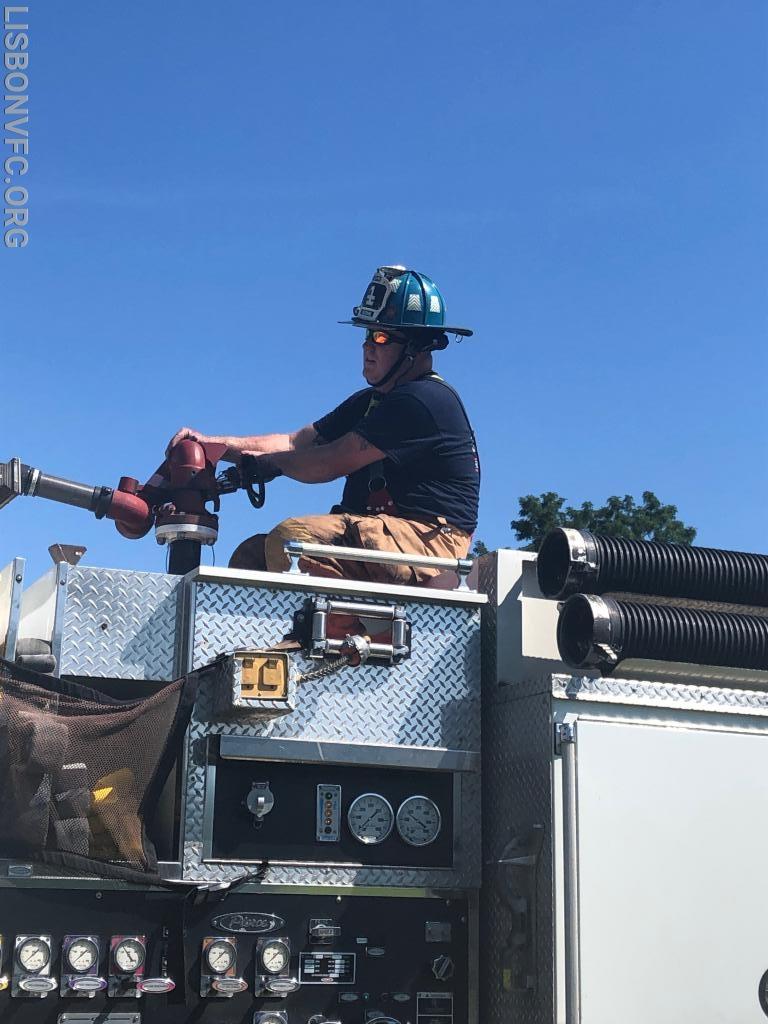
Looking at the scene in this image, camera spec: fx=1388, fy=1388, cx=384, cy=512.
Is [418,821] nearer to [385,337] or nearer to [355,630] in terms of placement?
[355,630]

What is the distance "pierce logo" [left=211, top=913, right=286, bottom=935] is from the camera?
203 inches

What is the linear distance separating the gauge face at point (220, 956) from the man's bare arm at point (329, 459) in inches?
86.5

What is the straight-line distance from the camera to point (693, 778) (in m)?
5.45

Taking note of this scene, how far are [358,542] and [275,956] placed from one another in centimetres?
182

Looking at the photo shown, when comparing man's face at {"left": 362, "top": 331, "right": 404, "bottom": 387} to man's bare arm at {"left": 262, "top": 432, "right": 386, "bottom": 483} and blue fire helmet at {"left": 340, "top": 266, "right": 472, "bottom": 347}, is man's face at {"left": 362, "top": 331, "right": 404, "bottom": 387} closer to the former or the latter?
blue fire helmet at {"left": 340, "top": 266, "right": 472, "bottom": 347}

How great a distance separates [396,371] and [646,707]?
7.00ft

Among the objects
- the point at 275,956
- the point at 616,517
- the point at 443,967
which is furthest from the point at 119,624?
the point at 616,517

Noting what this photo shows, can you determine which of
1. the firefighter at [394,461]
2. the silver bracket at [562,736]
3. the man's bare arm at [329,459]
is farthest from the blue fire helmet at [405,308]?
the silver bracket at [562,736]

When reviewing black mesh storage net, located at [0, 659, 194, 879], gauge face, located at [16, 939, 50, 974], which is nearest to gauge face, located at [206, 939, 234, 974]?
black mesh storage net, located at [0, 659, 194, 879]

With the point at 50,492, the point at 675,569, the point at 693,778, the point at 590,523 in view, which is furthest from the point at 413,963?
the point at 590,523

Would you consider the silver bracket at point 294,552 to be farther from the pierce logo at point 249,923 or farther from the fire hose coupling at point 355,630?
the pierce logo at point 249,923

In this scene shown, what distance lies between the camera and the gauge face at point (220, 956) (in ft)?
16.7

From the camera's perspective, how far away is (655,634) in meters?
5.62

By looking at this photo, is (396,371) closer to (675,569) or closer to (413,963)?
(675,569)
